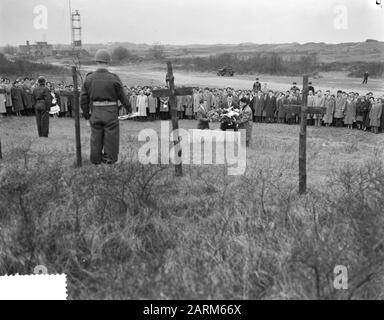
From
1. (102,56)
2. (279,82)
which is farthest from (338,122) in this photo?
(279,82)

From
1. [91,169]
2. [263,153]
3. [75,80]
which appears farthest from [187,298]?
[263,153]

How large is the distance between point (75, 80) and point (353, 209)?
462 centimetres

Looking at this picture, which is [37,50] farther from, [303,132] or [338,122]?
[303,132]

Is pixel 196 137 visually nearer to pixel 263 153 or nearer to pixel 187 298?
pixel 263 153

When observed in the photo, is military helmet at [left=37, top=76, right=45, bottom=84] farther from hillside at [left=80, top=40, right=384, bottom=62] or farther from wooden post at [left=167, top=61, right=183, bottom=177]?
hillside at [left=80, top=40, right=384, bottom=62]

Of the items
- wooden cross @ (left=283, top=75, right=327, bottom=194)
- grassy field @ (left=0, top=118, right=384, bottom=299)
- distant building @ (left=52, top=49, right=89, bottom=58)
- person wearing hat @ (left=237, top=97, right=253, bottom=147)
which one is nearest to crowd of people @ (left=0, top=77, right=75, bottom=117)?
distant building @ (left=52, top=49, right=89, bottom=58)

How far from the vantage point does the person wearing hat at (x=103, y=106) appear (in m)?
7.26

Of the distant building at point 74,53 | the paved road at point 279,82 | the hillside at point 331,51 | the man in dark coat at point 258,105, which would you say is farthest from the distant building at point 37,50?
the man in dark coat at point 258,105

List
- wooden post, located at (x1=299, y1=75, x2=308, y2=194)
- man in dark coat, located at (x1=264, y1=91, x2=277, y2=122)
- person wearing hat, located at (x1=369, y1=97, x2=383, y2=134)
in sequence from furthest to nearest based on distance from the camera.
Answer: man in dark coat, located at (x1=264, y1=91, x2=277, y2=122)
person wearing hat, located at (x1=369, y1=97, x2=383, y2=134)
wooden post, located at (x1=299, y1=75, x2=308, y2=194)

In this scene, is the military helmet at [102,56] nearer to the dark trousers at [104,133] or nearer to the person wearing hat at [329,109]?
the dark trousers at [104,133]

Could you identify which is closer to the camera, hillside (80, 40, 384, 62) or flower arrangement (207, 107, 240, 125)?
flower arrangement (207, 107, 240, 125)

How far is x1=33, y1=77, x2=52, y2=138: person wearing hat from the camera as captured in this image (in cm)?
1213

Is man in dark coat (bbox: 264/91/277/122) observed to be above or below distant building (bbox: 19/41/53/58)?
below

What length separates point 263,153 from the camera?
35.8 ft
